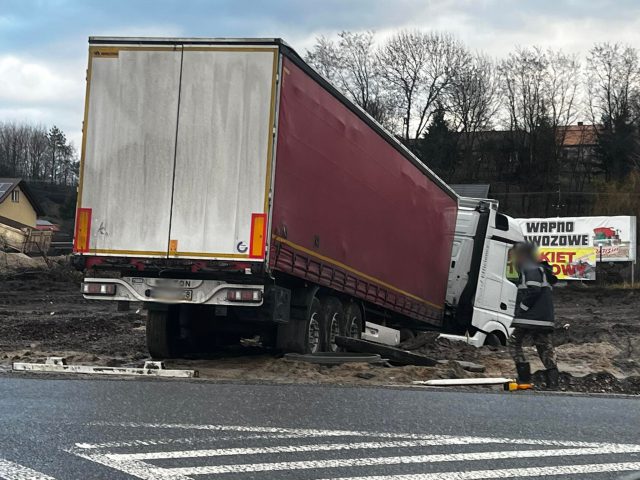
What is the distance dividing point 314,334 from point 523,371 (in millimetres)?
2818

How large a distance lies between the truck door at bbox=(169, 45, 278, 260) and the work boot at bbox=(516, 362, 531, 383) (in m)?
3.50

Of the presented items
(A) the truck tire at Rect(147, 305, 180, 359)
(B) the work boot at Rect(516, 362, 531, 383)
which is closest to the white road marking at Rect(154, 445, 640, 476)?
(B) the work boot at Rect(516, 362, 531, 383)

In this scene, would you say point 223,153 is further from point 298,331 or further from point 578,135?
point 578,135

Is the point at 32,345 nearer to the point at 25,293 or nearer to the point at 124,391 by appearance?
the point at 124,391

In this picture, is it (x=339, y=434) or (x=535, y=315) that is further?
(x=535, y=315)

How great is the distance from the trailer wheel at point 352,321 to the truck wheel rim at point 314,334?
0.83 metres

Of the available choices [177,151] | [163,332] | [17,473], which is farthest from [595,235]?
[17,473]

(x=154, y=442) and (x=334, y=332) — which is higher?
(x=334, y=332)

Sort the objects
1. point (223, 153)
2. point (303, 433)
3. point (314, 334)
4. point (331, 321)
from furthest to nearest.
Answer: point (331, 321)
point (314, 334)
point (223, 153)
point (303, 433)

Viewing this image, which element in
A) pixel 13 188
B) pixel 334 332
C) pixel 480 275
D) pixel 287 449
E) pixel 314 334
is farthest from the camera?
pixel 13 188

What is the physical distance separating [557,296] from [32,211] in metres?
54.6

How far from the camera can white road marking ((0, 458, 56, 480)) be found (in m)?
4.51

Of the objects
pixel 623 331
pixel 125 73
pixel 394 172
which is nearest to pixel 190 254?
pixel 125 73

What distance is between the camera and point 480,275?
1670 centimetres
